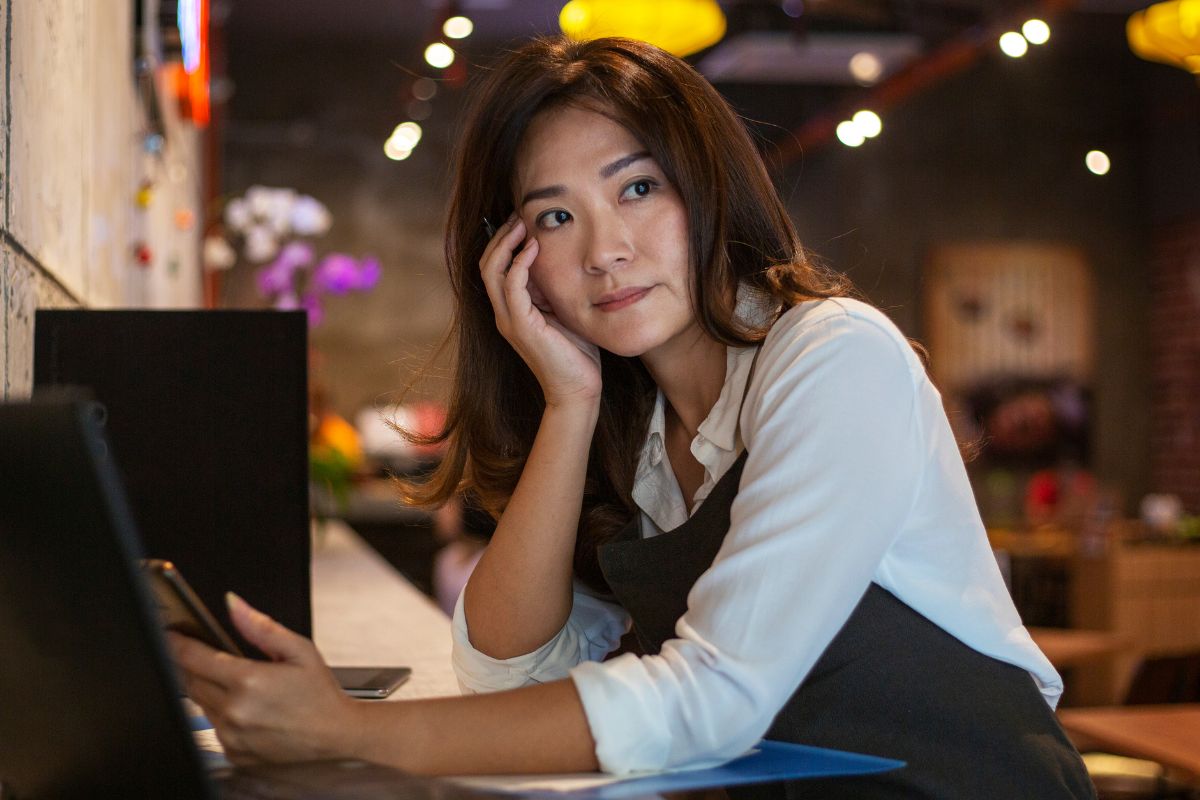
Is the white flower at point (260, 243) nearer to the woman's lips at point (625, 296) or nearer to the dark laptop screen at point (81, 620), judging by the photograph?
the woman's lips at point (625, 296)

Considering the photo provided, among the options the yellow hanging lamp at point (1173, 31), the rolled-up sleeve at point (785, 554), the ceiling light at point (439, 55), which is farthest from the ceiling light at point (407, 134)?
the rolled-up sleeve at point (785, 554)

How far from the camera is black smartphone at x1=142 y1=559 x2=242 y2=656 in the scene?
25.8 inches

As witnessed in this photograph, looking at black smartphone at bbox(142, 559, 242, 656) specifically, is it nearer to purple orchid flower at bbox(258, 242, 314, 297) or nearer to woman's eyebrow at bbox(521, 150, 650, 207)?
woman's eyebrow at bbox(521, 150, 650, 207)

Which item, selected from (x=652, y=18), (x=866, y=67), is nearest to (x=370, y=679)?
(x=652, y=18)

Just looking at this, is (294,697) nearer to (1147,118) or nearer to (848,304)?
(848,304)

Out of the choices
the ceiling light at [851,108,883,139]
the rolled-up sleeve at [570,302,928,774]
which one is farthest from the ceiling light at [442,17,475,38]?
the rolled-up sleeve at [570,302,928,774]

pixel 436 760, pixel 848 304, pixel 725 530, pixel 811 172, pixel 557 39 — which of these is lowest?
pixel 436 760

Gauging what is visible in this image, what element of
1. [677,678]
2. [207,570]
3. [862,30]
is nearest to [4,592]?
[677,678]

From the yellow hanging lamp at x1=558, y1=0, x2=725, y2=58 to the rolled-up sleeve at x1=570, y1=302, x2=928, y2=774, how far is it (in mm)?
3580

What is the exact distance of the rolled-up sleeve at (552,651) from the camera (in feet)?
4.39

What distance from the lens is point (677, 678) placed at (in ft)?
2.90

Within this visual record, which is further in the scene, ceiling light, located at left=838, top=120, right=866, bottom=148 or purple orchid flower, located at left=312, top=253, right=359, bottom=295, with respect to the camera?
ceiling light, located at left=838, top=120, right=866, bottom=148

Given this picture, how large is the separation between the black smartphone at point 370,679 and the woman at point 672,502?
0.10m

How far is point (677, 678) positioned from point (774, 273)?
→ 0.54 m
